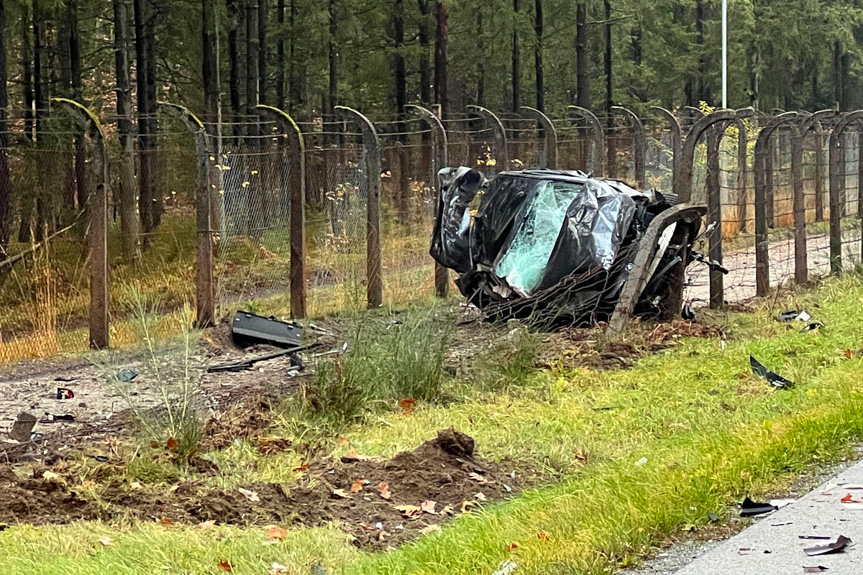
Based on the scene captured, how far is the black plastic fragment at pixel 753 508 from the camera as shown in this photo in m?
5.47

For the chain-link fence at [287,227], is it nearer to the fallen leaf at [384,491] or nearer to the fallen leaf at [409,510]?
the fallen leaf at [384,491]

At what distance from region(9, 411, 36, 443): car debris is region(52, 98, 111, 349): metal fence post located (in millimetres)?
3596

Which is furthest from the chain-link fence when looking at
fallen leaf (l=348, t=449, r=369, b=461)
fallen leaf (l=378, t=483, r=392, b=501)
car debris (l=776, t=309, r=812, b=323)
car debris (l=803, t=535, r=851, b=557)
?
car debris (l=803, t=535, r=851, b=557)

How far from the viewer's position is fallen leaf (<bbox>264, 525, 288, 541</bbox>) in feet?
17.8

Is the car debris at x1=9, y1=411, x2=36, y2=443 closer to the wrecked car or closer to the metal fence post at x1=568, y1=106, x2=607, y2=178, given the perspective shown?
the wrecked car

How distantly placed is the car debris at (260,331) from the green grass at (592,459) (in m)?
3.07

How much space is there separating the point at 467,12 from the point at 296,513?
33841mm

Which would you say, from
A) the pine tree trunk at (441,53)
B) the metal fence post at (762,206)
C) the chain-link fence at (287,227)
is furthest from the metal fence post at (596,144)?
the pine tree trunk at (441,53)

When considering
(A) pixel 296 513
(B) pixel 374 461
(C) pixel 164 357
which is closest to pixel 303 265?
(C) pixel 164 357

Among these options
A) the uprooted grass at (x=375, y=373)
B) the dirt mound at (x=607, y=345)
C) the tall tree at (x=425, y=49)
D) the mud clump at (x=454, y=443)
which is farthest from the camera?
the tall tree at (x=425, y=49)

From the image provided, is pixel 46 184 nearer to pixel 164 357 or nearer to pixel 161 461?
pixel 164 357

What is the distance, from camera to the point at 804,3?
4503 cm

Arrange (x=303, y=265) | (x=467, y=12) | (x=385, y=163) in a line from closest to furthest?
(x=303, y=265), (x=385, y=163), (x=467, y=12)

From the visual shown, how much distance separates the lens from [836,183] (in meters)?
15.3
